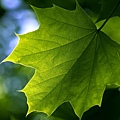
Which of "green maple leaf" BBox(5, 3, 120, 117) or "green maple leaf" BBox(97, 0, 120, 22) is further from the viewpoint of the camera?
"green maple leaf" BBox(97, 0, 120, 22)

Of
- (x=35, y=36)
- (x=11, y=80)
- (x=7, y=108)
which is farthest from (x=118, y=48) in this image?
(x=11, y=80)

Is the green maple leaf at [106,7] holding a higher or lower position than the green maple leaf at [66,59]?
higher

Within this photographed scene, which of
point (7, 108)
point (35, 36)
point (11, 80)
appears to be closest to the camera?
point (35, 36)

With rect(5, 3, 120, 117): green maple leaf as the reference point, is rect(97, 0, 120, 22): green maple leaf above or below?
above

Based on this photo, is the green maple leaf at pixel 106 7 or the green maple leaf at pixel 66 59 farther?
the green maple leaf at pixel 106 7

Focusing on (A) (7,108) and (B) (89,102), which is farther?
(A) (7,108)

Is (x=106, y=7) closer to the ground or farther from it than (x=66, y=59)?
farther from it

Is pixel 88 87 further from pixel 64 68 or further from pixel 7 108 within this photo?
pixel 7 108

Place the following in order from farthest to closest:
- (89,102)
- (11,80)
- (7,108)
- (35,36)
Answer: (11,80)
(7,108)
(89,102)
(35,36)
